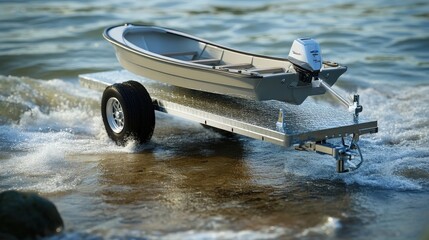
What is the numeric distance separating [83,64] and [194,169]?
6.22 m

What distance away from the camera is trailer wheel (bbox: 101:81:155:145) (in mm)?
8977

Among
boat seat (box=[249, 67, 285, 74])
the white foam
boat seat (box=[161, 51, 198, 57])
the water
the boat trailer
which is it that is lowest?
the white foam

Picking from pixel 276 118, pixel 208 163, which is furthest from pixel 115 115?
pixel 276 118

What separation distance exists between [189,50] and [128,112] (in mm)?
1924

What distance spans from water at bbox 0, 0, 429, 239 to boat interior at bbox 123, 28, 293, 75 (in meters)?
0.91

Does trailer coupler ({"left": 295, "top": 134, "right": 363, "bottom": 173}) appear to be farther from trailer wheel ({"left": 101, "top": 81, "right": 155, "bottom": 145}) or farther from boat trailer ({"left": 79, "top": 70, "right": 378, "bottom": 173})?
trailer wheel ({"left": 101, "top": 81, "right": 155, "bottom": 145})

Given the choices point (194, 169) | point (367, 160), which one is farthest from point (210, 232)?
point (367, 160)

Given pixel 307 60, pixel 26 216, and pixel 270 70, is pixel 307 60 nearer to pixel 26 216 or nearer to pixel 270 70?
pixel 270 70

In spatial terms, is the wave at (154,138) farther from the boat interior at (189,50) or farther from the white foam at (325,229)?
the white foam at (325,229)

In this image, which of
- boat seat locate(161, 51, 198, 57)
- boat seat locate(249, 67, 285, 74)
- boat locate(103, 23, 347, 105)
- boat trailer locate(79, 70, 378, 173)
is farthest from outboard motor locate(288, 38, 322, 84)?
boat seat locate(161, 51, 198, 57)

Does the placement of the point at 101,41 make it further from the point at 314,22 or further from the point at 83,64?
the point at 314,22

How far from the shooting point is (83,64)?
14.4 meters

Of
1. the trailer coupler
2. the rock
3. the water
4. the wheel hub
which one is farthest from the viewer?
the wheel hub

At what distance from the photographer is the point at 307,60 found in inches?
325
